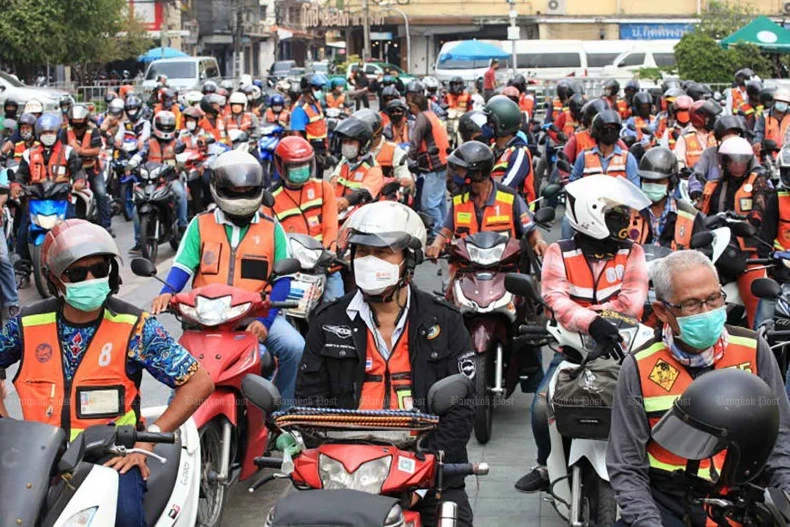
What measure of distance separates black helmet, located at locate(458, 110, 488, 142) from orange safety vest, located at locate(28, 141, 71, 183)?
397 centimetres

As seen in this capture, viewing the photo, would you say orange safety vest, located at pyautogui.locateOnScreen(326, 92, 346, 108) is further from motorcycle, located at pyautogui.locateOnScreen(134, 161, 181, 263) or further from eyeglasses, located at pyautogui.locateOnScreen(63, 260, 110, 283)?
eyeglasses, located at pyautogui.locateOnScreen(63, 260, 110, 283)

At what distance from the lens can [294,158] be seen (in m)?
9.13

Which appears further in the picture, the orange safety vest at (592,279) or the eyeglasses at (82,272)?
the orange safety vest at (592,279)

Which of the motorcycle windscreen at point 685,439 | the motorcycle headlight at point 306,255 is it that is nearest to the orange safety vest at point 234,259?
the motorcycle headlight at point 306,255

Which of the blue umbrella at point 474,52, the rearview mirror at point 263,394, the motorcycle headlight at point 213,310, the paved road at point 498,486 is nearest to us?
the rearview mirror at point 263,394

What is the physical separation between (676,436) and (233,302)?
3286mm

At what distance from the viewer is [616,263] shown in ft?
22.4

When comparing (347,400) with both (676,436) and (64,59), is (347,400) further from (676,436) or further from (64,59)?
(64,59)

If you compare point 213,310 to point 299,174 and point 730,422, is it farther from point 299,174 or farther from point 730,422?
point 730,422

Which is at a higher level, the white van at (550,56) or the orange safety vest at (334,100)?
the white van at (550,56)

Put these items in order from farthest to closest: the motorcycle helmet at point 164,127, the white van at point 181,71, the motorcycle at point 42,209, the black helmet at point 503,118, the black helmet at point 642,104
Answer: the white van at point 181,71 < the black helmet at point 642,104 < the motorcycle helmet at point 164,127 < the motorcycle at point 42,209 < the black helmet at point 503,118

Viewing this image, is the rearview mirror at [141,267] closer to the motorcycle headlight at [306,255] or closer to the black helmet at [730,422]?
the motorcycle headlight at [306,255]

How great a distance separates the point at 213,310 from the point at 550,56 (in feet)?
155

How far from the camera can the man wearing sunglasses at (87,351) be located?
508 cm
